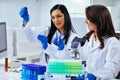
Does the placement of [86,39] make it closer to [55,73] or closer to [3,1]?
[55,73]

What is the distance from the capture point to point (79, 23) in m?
3.92

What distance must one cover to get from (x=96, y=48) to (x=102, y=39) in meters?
0.10

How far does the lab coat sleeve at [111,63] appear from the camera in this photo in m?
1.65

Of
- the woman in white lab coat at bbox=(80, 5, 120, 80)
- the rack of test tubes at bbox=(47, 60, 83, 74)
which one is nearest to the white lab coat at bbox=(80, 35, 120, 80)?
the woman in white lab coat at bbox=(80, 5, 120, 80)

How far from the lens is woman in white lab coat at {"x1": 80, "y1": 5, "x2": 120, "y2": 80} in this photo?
1701 millimetres

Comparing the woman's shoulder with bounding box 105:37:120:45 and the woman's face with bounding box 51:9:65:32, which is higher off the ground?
the woman's face with bounding box 51:9:65:32

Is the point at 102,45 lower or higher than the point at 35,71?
higher

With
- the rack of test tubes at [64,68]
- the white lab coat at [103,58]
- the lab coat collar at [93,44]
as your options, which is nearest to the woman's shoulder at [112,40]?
the white lab coat at [103,58]

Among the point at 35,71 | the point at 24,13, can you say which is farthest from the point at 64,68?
the point at 24,13

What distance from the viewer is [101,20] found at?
1.79 m

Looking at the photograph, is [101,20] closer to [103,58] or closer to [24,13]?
[103,58]

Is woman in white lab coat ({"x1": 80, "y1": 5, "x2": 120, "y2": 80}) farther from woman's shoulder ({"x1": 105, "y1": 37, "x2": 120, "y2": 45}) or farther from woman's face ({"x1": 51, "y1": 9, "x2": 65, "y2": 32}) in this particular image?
woman's face ({"x1": 51, "y1": 9, "x2": 65, "y2": 32})

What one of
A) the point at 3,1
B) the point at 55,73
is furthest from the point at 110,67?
the point at 3,1

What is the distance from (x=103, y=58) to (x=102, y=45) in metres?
0.10
